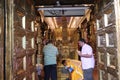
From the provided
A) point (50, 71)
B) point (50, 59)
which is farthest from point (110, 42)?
point (50, 71)

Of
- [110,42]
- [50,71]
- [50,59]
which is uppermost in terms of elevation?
[110,42]

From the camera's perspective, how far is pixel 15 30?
112 inches

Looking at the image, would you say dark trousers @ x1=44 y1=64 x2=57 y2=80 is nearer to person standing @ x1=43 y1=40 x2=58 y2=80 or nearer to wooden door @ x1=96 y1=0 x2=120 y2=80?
person standing @ x1=43 y1=40 x2=58 y2=80

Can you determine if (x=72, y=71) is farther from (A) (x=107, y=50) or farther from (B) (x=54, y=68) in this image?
(A) (x=107, y=50)

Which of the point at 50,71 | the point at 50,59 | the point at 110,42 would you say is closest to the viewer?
the point at 110,42

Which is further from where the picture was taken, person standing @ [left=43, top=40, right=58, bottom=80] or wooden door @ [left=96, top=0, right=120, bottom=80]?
person standing @ [left=43, top=40, right=58, bottom=80]

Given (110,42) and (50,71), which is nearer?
(110,42)

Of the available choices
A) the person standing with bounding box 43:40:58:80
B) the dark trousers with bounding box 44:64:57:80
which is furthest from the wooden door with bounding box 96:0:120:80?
the dark trousers with bounding box 44:64:57:80

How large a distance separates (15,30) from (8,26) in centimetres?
16

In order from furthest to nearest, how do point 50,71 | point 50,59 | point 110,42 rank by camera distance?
1. point 50,71
2. point 50,59
3. point 110,42

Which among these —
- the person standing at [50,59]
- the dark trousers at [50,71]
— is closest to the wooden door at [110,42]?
the person standing at [50,59]

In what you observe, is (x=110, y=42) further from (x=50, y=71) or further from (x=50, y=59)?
(x=50, y=71)

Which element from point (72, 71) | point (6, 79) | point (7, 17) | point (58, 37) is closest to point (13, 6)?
point (7, 17)

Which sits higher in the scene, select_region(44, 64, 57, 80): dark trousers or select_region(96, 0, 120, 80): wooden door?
select_region(96, 0, 120, 80): wooden door
